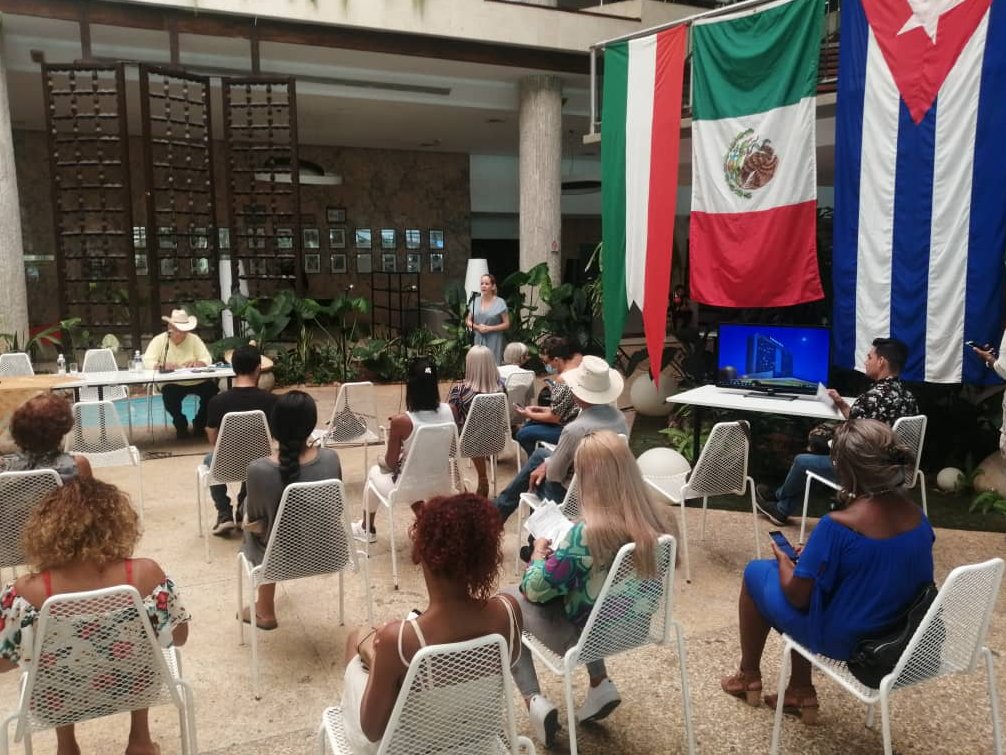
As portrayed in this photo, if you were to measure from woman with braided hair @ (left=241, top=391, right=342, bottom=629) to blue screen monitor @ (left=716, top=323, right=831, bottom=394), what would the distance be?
11.4 ft

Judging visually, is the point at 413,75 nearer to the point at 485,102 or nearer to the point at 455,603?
the point at 485,102

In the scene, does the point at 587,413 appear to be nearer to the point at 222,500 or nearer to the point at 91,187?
the point at 222,500

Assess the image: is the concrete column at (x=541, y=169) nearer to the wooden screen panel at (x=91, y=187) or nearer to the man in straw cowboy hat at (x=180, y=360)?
the wooden screen panel at (x=91, y=187)

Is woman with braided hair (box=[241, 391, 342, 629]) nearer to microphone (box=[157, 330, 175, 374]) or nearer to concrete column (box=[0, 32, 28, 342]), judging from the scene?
microphone (box=[157, 330, 175, 374])

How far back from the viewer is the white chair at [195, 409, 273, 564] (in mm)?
4273

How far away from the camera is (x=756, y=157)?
6012 mm

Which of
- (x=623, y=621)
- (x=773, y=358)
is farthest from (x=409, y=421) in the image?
(x=773, y=358)

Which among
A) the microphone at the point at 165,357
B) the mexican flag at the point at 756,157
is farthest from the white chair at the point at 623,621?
the microphone at the point at 165,357

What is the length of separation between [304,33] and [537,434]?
6662mm

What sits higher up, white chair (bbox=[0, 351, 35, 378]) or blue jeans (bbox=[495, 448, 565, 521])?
white chair (bbox=[0, 351, 35, 378])

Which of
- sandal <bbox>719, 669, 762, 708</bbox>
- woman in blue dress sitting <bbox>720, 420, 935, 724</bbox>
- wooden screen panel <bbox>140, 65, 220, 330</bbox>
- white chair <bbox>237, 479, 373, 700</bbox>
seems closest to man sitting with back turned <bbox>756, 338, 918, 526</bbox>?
sandal <bbox>719, 669, 762, 708</bbox>

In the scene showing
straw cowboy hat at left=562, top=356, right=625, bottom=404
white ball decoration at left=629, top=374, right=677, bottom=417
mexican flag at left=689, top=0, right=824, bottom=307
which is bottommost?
white ball decoration at left=629, top=374, right=677, bottom=417

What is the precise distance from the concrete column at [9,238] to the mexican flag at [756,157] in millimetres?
7309

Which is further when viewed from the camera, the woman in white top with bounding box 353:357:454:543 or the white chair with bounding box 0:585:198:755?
the woman in white top with bounding box 353:357:454:543
